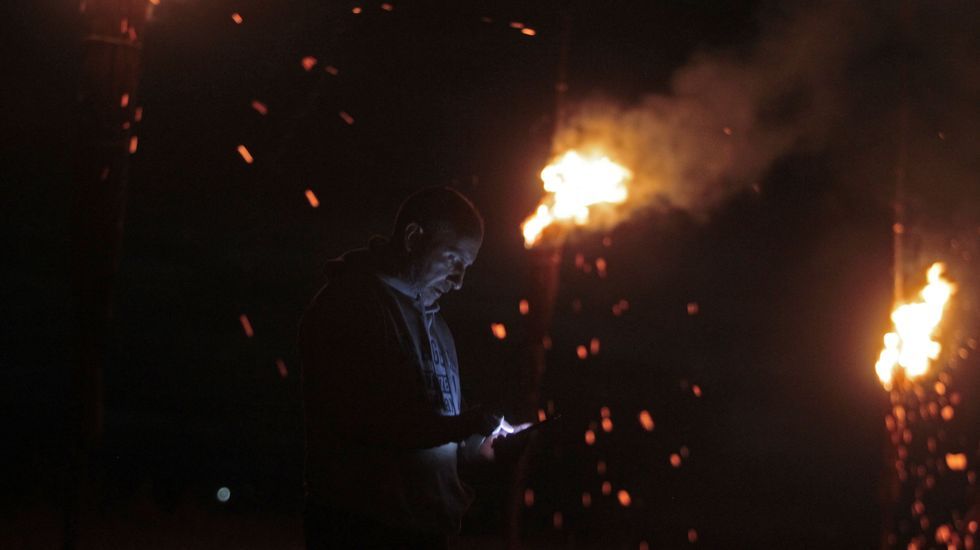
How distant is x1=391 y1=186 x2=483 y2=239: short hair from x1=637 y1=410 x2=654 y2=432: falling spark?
Answer: 1578 cm

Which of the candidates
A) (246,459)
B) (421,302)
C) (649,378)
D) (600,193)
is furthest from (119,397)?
(421,302)

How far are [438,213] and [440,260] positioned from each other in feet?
0.57

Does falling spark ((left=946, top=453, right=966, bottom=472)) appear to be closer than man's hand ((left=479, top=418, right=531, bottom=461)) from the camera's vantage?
No

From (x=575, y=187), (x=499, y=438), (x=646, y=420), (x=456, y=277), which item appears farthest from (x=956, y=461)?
(x=456, y=277)

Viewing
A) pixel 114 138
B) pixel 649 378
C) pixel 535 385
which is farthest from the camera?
pixel 649 378

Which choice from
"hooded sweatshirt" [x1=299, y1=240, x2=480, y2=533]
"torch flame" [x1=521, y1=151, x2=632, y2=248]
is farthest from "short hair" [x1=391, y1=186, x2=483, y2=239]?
"torch flame" [x1=521, y1=151, x2=632, y2=248]

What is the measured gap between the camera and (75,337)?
533 cm

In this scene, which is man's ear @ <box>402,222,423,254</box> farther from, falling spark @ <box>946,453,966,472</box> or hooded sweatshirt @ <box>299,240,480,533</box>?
falling spark @ <box>946,453,966,472</box>

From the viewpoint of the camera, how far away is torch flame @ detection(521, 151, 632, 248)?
695cm

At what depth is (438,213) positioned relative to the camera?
3.61m

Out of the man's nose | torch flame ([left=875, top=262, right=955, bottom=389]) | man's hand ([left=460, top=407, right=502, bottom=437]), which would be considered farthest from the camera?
torch flame ([left=875, top=262, right=955, bottom=389])

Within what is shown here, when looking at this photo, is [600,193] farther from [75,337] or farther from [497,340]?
[497,340]

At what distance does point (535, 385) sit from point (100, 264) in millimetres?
2670

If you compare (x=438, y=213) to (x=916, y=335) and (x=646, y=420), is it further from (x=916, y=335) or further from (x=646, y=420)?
(x=646, y=420)
